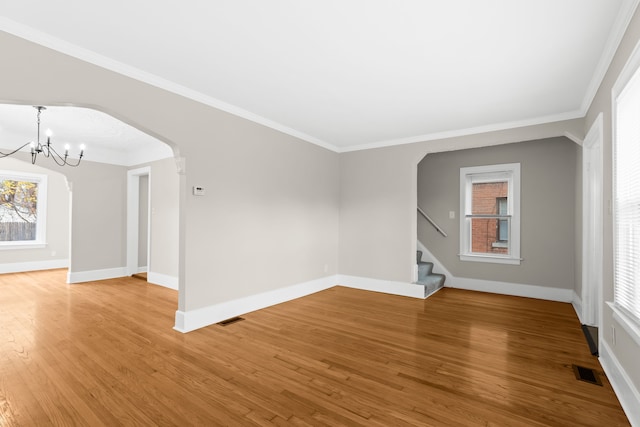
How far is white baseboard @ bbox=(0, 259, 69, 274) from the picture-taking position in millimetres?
6797

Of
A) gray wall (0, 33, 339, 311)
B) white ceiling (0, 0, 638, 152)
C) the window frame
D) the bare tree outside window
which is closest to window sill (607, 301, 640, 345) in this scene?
the window frame

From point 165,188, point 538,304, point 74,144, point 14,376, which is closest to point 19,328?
point 14,376

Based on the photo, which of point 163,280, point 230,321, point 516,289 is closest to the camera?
point 230,321

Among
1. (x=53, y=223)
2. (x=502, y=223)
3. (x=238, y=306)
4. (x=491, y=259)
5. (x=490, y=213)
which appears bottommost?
(x=238, y=306)

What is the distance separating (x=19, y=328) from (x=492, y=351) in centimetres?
504

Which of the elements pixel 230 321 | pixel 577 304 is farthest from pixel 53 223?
pixel 577 304

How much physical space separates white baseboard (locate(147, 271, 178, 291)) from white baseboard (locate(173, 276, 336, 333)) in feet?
6.90

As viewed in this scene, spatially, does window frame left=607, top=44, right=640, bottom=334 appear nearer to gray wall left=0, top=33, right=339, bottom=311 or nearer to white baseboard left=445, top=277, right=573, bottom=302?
white baseboard left=445, top=277, right=573, bottom=302

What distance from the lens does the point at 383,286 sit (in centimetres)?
532

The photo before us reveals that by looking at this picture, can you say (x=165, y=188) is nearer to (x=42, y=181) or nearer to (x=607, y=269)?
(x=42, y=181)

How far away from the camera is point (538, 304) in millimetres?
4559

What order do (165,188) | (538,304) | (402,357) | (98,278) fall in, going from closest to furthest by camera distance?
1. (402,357)
2. (538,304)
3. (165,188)
4. (98,278)

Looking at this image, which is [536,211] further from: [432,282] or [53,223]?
[53,223]

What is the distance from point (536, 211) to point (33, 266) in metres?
10.5
